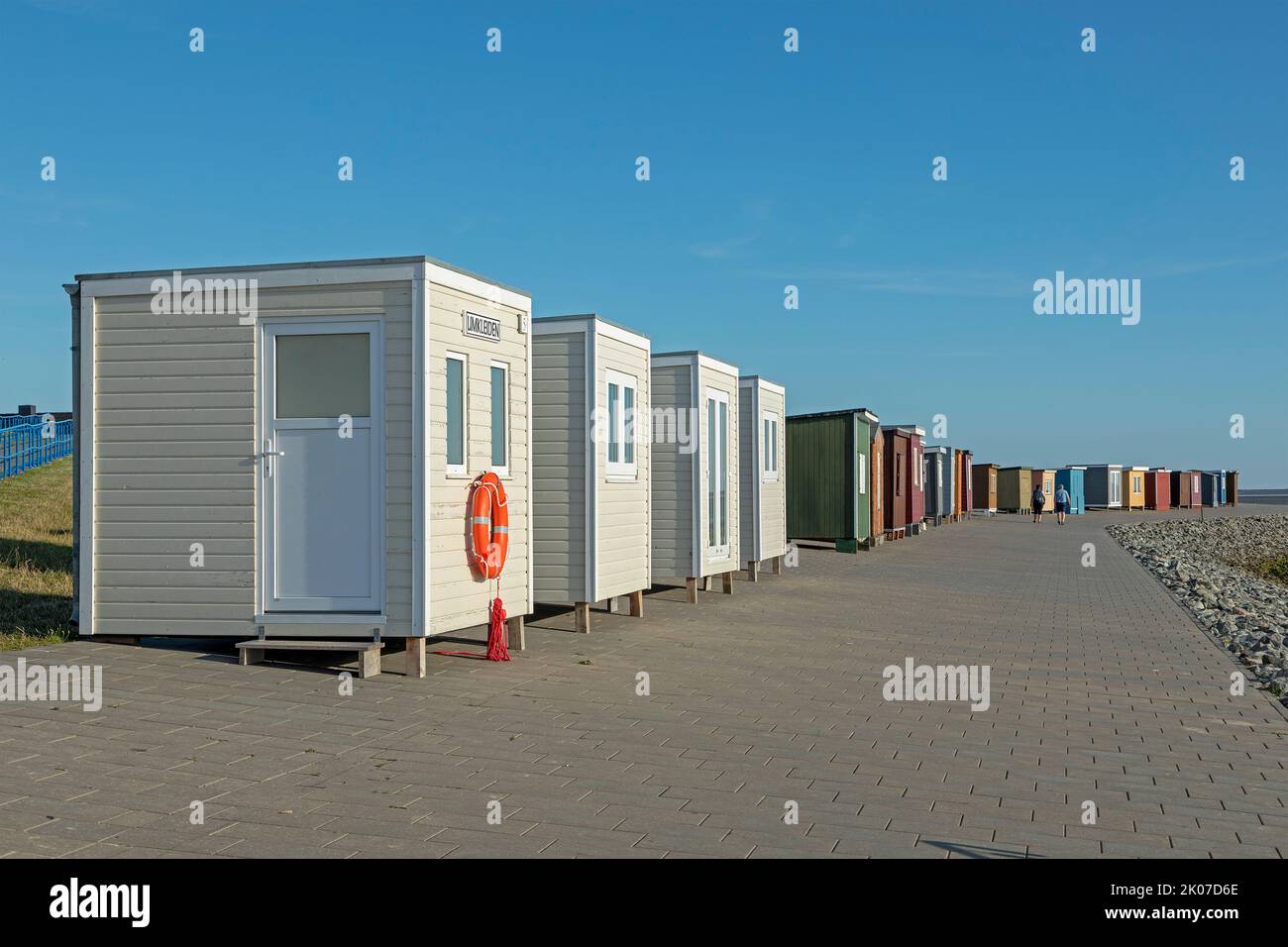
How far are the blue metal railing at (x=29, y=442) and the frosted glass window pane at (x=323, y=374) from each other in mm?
21881

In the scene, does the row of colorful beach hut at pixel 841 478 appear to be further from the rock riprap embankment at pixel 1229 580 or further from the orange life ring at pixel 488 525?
the orange life ring at pixel 488 525

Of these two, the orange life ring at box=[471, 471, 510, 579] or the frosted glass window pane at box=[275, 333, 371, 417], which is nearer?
the frosted glass window pane at box=[275, 333, 371, 417]

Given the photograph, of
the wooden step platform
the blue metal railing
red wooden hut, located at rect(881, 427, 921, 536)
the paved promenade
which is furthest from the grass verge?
red wooden hut, located at rect(881, 427, 921, 536)

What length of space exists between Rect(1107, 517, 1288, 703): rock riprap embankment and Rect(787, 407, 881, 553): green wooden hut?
625 cm

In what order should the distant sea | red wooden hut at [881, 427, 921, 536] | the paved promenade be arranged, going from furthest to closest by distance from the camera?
the distant sea < red wooden hut at [881, 427, 921, 536] < the paved promenade

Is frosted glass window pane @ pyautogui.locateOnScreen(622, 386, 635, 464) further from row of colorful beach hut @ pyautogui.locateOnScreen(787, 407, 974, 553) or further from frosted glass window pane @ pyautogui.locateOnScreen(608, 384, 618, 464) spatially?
row of colorful beach hut @ pyautogui.locateOnScreen(787, 407, 974, 553)

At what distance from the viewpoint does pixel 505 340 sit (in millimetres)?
10547

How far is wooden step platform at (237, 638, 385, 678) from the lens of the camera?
354 inches

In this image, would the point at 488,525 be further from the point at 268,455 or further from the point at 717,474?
the point at 717,474

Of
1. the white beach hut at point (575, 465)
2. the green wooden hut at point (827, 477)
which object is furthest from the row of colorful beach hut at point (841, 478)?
the white beach hut at point (575, 465)

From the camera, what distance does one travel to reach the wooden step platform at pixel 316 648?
9000 mm

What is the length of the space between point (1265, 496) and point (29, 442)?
115 meters
